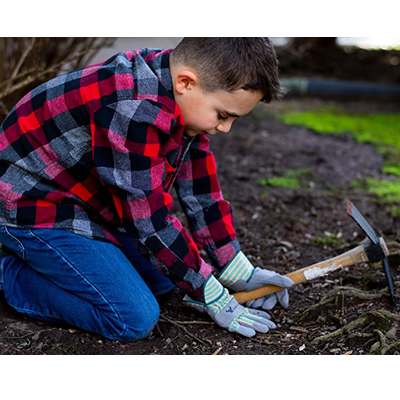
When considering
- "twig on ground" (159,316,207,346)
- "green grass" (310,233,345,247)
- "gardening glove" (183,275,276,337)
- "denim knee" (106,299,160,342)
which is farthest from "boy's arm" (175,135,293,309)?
"green grass" (310,233,345,247)

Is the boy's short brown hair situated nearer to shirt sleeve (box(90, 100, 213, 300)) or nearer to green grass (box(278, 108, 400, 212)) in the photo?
shirt sleeve (box(90, 100, 213, 300))

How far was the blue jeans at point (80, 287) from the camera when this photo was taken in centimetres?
210

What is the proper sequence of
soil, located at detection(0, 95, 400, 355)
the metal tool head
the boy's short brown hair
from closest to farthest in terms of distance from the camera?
the boy's short brown hair < soil, located at detection(0, 95, 400, 355) < the metal tool head

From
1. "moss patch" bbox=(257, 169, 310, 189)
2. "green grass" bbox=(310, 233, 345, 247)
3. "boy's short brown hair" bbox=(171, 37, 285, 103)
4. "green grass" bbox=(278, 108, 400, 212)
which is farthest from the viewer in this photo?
"green grass" bbox=(278, 108, 400, 212)

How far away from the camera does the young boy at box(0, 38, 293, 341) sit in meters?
1.88

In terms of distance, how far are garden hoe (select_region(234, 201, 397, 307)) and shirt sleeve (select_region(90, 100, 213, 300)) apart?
0.47 meters

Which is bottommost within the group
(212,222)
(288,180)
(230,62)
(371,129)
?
(371,129)

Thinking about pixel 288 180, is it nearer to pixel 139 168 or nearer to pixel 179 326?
pixel 179 326

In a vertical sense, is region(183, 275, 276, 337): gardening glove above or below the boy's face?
below

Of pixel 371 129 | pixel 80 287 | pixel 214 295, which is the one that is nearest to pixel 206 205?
pixel 214 295

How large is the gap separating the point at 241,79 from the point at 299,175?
98.4 inches

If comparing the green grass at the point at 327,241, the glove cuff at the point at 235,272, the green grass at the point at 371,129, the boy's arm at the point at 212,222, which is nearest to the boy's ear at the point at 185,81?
the boy's arm at the point at 212,222

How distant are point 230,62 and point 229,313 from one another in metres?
1.03

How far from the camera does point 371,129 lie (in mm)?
6012
